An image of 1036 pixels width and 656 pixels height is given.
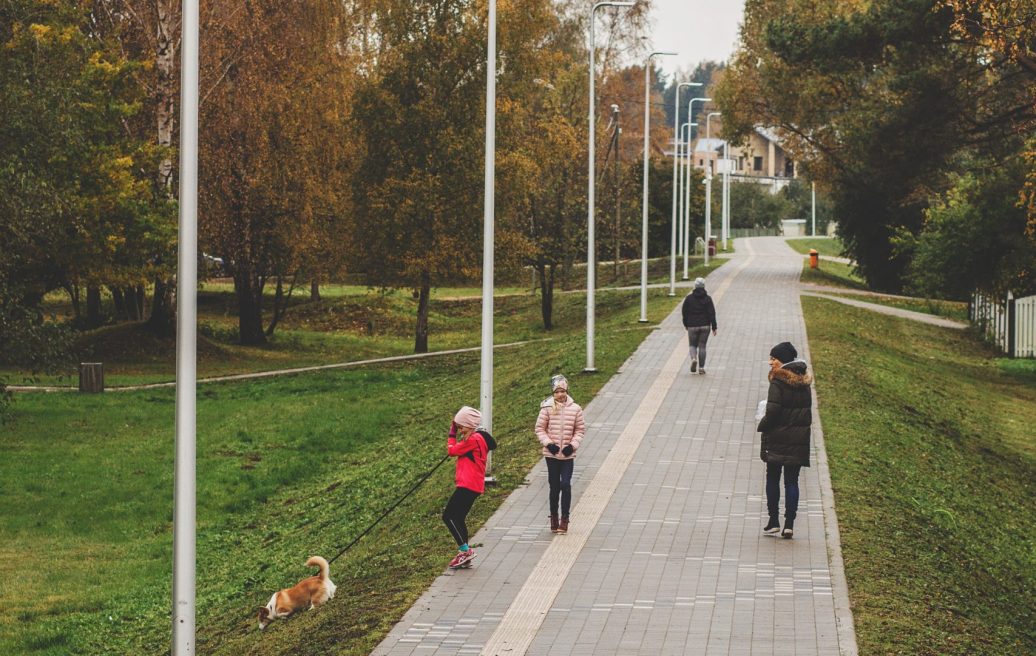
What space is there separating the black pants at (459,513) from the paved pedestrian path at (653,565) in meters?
0.36

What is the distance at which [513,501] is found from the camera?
618 inches

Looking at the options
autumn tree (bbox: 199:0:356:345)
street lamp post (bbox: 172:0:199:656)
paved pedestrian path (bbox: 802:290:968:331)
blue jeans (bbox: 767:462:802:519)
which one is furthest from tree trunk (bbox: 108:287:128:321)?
street lamp post (bbox: 172:0:199:656)

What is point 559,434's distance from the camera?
1354 cm

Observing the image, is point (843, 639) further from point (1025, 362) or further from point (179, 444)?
point (1025, 362)

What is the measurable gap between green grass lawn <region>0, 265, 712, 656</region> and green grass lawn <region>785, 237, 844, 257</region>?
54.8 meters

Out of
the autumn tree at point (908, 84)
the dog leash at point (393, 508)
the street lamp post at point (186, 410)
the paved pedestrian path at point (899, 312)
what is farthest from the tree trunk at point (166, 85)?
the street lamp post at point (186, 410)

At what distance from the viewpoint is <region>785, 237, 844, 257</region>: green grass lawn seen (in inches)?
3519

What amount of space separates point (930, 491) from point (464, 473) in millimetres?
7712

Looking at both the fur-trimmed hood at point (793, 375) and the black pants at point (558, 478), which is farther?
the black pants at point (558, 478)

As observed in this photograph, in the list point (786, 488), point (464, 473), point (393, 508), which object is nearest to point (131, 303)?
point (393, 508)

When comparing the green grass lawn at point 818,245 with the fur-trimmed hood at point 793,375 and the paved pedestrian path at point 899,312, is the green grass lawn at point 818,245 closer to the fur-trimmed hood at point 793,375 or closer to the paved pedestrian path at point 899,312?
the paved pedestrian path at point 899,312

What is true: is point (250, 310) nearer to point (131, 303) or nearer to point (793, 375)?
point (131, 303)

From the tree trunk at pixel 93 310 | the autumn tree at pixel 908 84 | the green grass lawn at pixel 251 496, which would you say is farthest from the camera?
the tree trunk at pixel 93 310

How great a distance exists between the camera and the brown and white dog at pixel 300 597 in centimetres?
1241
